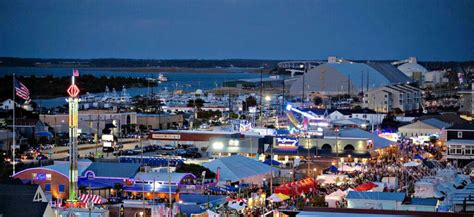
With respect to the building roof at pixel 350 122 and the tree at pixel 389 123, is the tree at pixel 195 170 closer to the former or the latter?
the building roof at pixel 350 122

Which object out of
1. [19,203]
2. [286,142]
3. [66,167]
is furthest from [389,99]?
[19,203]

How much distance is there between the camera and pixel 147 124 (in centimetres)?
2533

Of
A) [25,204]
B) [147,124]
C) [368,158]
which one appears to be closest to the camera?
[25,204]

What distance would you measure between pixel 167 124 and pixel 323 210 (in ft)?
55.9

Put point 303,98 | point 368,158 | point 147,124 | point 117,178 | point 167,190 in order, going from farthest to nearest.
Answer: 1. point 303,98
2. point 147,124
3. point 368,158
4. point 117,178
5. point 167,190

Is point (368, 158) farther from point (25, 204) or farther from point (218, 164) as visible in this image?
point (25, 204)

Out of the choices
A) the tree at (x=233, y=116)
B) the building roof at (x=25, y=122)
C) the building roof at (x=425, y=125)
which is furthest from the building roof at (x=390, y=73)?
the building roof at (x=25, y=122)

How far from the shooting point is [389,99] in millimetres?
30750

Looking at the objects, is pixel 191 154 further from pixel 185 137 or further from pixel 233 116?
pixel 233 116

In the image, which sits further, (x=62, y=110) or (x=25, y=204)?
(x=62, y=110)

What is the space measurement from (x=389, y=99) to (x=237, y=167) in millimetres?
17270

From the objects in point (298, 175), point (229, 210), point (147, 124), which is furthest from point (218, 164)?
point (147, 124)

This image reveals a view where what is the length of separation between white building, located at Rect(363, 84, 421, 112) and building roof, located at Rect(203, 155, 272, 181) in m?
15.4

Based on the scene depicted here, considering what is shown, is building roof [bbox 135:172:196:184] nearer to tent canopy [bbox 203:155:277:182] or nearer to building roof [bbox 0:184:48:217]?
tent canopy [bbox 203:155:277:182]
